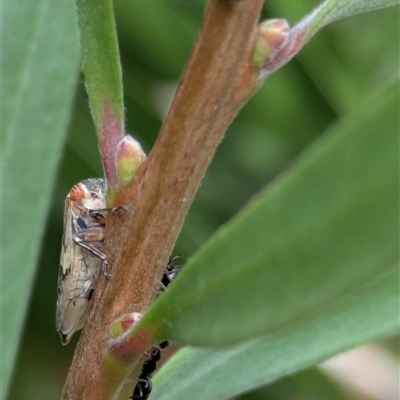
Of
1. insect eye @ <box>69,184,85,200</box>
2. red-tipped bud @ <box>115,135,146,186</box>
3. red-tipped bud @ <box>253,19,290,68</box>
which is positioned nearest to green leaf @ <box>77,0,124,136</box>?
red-tipped bud @ <box>115,135,146,186</box>

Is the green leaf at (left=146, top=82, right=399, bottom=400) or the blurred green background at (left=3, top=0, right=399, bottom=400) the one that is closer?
the green leaf at (left=146, top=82, right=399, bottom=400)

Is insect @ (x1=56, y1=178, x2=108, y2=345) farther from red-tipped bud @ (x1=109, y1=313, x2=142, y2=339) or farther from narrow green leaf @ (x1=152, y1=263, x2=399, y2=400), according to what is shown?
red-tipped bud @ (x1=109, y1=313, x2=142, y2=339)

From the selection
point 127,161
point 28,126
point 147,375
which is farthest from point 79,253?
Result: point 28,126

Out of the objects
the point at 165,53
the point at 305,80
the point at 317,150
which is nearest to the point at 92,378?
the point at 317,150

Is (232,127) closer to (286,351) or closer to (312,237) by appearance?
(286,351)

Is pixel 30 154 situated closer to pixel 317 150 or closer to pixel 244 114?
pixel 317 150

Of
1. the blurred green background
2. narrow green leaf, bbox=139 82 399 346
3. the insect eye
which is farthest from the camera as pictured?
the blurred green background

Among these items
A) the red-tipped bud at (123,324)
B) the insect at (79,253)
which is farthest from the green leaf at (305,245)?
the insect at (79,253)
